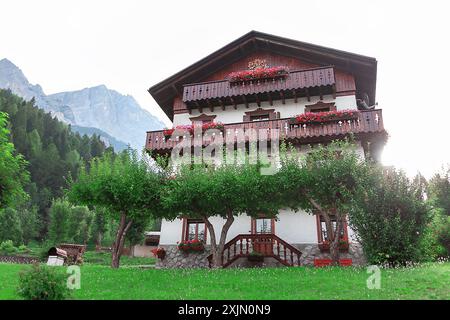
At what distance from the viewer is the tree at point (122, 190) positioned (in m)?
19.6

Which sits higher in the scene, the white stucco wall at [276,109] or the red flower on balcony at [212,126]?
the white stucco wall at [276,109]

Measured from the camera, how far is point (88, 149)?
347 feet

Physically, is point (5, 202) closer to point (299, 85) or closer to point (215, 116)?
point (215, 116)

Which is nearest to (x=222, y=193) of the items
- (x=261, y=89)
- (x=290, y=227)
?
(x=290, y=227)

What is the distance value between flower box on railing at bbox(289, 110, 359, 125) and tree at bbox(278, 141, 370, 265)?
4.86 metres

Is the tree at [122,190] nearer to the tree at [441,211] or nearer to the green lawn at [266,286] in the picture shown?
the green lawn at [266,286]

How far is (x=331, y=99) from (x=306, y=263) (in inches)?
448

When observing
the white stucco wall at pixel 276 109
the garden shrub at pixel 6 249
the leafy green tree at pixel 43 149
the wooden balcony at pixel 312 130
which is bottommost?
the garden shrub at pixel 6 249

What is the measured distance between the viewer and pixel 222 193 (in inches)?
720

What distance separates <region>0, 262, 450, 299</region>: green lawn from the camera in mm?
10023

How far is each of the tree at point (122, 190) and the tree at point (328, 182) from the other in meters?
6.86

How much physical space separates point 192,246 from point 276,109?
36.7 ft

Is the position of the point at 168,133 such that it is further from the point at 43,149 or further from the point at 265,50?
the point at 43,149

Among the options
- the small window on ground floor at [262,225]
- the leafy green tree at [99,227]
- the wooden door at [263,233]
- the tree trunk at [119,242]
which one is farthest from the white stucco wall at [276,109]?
the leafy green tree at [99,227]
